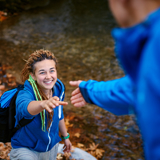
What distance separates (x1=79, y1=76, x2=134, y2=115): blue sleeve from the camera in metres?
1.62

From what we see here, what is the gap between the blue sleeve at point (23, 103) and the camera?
2101 mm

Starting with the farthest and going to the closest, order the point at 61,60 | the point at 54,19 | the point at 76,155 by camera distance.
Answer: the point at 54,19 → the point at 61,60 → the point at 76,155

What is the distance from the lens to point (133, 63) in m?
0.80

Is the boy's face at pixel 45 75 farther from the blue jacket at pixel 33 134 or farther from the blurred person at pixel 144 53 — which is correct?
the blurred person at pixel 144 53

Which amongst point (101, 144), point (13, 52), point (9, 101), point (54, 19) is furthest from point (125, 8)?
point (54, 19)

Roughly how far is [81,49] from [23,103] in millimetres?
5968

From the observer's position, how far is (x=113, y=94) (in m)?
1.68

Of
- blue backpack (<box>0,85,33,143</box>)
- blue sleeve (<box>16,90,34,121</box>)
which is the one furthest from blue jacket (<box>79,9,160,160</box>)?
blue backpack (<box>0,85,33,143</box>)

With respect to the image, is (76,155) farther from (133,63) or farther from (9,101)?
(133,63)

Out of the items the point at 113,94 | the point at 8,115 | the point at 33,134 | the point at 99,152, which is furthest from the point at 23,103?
the point at 99,152

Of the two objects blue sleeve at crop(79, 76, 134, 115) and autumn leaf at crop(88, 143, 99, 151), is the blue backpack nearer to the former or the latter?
blue sleeve at crop(79, 76, 134, 115)

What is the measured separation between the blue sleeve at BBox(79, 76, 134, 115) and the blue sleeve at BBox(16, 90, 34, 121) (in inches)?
24.2

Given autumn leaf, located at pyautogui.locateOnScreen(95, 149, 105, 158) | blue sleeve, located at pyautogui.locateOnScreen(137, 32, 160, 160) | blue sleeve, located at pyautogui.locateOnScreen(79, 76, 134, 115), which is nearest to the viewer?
blue sleeve, located at pyautogui.locateOnScreen(137, 32, 160, 160)

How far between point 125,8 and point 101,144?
11.9 ft
